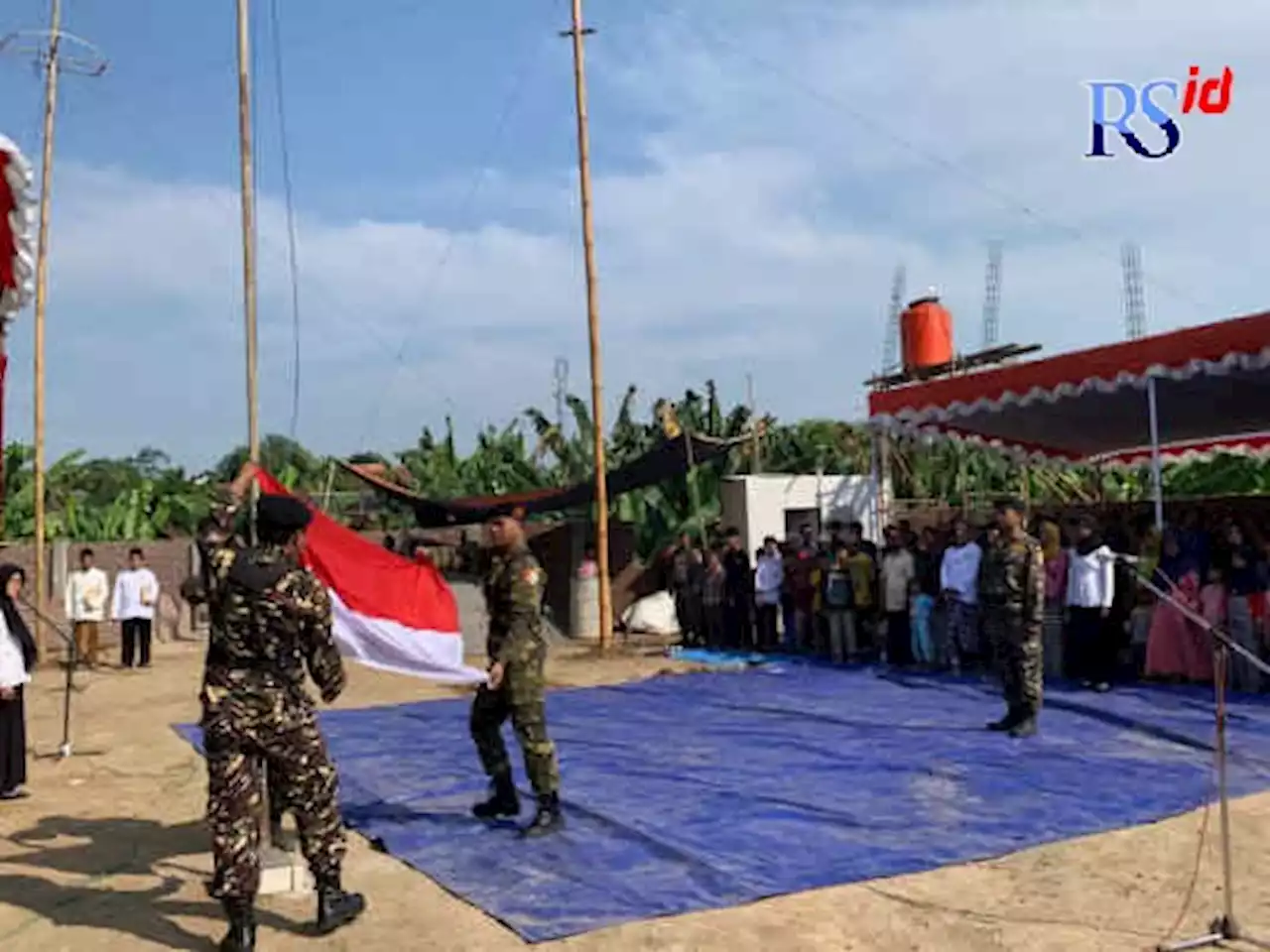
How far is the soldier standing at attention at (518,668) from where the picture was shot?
6254 mm

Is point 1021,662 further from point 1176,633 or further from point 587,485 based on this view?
point 587,485

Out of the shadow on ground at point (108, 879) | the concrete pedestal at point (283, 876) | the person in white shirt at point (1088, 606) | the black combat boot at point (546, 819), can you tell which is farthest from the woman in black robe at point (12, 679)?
the person in white shirt at point (1088, 606)

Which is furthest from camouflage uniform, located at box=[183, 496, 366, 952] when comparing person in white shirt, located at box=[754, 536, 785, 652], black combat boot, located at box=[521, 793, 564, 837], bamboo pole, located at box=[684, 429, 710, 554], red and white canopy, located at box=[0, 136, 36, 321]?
bamboo pole, located at box=[684, 429, 710, 554]

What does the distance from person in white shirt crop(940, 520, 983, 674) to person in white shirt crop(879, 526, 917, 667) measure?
0.61 m

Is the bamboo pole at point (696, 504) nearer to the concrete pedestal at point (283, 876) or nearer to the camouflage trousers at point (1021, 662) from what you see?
the camouflage trousers at point (1021, 662)

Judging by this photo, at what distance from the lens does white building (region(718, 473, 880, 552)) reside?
18.7 metres

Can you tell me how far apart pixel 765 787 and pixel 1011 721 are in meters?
2.40

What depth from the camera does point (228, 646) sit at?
189 inches

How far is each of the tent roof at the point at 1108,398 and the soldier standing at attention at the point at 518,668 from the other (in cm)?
675

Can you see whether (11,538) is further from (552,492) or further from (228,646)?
(228,646)

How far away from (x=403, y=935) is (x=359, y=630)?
2099 millimetres

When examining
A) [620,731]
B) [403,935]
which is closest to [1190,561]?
[620,731]

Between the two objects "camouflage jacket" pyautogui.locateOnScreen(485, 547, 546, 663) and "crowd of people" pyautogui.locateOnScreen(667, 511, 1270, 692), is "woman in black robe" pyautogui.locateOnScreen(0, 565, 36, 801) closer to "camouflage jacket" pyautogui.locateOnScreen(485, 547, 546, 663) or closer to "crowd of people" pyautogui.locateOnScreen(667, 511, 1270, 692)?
"camouflage jacket" pyautogui.locateOnScreen(485, 547, 546, 663)

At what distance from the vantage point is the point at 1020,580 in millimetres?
8711
